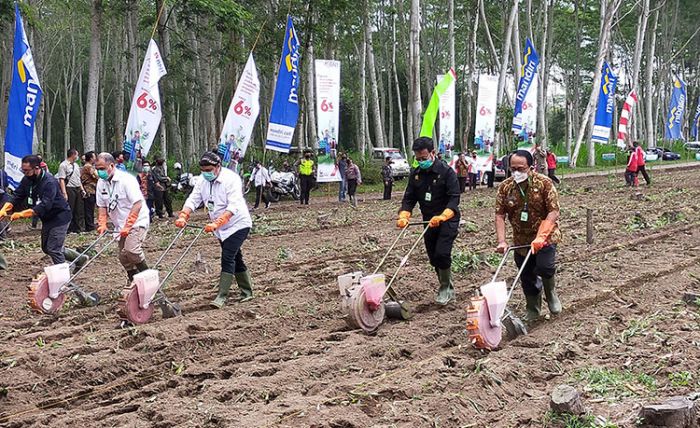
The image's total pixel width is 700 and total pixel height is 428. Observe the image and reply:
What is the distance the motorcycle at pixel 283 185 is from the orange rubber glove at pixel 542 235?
1701cm

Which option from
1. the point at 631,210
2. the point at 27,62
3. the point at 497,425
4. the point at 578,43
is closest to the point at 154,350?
the point at 497,425

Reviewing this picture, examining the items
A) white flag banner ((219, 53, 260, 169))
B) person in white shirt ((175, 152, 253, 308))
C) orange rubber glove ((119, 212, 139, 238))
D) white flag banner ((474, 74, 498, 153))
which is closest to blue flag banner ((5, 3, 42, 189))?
white flag banner ((219, 53, 260, 169))

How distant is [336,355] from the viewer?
667 centimetres

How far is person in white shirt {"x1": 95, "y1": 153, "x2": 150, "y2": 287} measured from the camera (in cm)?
886

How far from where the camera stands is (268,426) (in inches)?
197

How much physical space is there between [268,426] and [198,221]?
14.0 meters

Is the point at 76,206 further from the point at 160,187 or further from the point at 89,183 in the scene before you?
the point at 160,187

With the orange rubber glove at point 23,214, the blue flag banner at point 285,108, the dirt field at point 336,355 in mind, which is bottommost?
the dirt field at point 336,355

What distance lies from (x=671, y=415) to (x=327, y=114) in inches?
722

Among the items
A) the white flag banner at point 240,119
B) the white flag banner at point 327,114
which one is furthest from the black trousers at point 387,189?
the white flag banner at point 240,119

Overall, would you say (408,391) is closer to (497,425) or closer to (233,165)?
(497,425)

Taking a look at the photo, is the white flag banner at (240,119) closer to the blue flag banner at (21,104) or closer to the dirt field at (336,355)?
the blue flag banner at (21,104)

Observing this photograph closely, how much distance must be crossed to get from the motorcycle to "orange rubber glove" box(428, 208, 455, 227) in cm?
1591

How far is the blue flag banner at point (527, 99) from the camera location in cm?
2798
